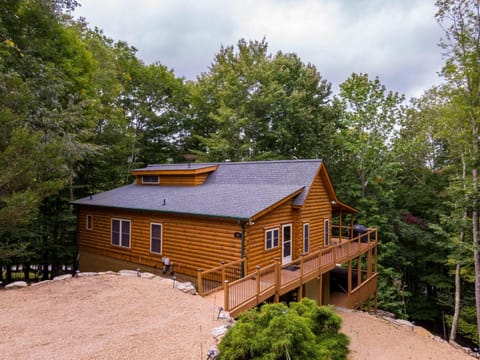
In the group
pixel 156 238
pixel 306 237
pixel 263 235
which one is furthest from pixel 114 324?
pixel 306 237

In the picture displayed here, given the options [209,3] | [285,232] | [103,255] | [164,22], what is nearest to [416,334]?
[285,232]

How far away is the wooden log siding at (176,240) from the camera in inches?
388

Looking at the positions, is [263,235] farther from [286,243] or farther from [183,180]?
[183,180]

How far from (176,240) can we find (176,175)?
4400 mm

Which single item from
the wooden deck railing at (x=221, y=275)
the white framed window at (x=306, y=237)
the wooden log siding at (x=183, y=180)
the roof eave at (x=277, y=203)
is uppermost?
the wooden log siding at (x=183, y=180)

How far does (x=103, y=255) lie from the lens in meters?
13.7

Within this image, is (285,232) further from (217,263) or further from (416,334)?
(416,334)

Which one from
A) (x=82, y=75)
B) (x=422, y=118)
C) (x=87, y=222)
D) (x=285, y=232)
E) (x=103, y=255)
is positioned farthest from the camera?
(x=422, y=118)

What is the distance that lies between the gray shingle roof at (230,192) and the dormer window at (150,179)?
0.36m

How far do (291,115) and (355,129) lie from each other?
4790 millimetres

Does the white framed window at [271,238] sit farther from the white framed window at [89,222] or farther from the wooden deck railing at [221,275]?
the white framed window at [89,222]

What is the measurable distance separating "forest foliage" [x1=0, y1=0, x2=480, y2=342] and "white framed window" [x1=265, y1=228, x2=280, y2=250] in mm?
7096

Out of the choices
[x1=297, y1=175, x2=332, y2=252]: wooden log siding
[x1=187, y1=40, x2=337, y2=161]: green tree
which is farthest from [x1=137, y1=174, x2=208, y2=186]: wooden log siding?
[x1=187, y1=40, x2=337, y2=161]: green tree

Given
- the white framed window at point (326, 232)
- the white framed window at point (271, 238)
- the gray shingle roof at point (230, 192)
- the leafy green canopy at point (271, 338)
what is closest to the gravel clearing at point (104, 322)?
the leafy green canopy at point (271, 338)
